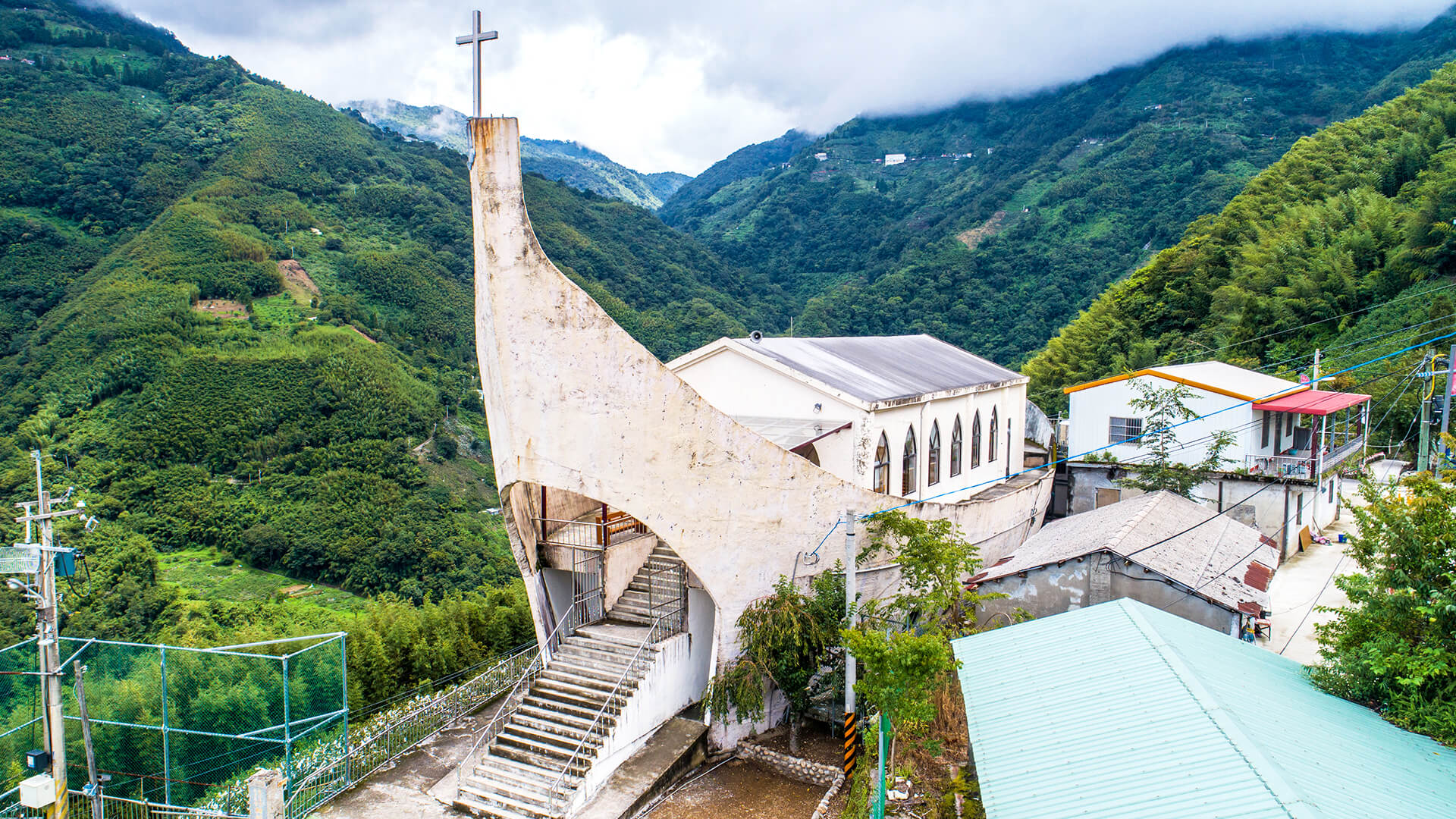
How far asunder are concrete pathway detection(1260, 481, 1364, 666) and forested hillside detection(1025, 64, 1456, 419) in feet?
36.8

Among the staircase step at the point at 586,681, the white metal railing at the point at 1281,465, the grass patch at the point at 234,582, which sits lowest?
the grass patch at the point at 234,582

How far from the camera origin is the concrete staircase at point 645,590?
15.8 m

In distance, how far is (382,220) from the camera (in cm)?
7144

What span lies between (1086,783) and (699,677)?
328 inches

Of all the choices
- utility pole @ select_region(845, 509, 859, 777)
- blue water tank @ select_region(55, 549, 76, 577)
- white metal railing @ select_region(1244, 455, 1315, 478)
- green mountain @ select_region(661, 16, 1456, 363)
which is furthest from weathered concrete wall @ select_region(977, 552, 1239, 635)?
green mountain @ select_region(661, 16, 1456, 363)

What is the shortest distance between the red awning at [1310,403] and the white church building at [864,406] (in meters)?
7.03

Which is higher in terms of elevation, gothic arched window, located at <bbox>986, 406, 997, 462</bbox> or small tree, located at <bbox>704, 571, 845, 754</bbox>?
gothic arched window, located at <bbox>986, 406, 997, 462</bbox>

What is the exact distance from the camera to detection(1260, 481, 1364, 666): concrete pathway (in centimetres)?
1611

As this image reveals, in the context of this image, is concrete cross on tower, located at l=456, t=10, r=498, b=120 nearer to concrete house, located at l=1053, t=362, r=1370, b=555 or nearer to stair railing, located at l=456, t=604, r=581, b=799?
stair railing, located at l=456, t=604, r=581, b=799

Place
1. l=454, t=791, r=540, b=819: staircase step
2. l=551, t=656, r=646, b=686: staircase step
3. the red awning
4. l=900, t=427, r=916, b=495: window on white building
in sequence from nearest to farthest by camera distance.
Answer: l=454, t=791, r=540, b=819: staircase step < l=551, t=656, r=646, b=686: staircase step < l=900, t=427, r=916, b=495: window on white building < the red awning

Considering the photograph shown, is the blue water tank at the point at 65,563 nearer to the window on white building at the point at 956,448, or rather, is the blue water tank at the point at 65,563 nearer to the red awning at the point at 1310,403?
the window on white building at the point at 956,448

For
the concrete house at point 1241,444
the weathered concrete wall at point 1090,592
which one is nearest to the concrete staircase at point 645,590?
the weathered concrete wall at point 1090,592

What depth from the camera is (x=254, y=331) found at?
2013 inches

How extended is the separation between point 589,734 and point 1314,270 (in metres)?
39.9
